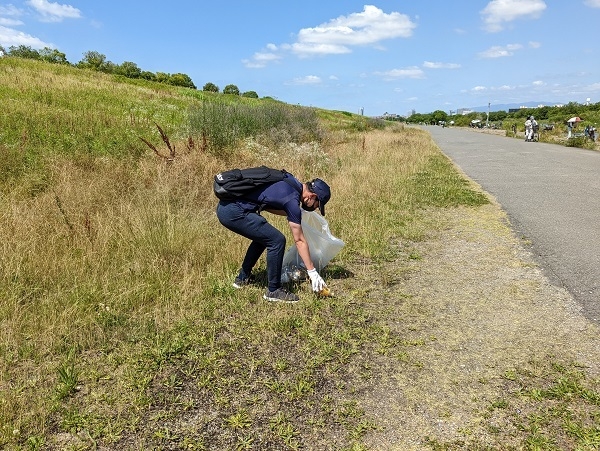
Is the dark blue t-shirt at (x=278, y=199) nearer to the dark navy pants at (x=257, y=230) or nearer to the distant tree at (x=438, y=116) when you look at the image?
the dark navy pants at (x=257, y=230)

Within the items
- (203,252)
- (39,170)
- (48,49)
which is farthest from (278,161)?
(48,49)

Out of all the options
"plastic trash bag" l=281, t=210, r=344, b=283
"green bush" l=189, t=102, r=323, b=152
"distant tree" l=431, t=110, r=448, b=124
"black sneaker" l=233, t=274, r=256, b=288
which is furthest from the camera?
"distant tree" l=431, t=110, r=448, b=124

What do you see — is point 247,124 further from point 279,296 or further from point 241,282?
point 279,296

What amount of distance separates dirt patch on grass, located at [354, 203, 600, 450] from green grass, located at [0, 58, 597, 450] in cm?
12

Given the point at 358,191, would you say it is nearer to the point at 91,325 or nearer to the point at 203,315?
the point at 203,315

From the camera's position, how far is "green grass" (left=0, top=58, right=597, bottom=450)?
248 centimetres

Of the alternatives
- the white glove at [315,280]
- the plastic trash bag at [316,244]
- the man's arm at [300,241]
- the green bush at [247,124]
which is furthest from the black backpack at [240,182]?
the green bush at [247,124]

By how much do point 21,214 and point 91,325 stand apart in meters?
2.64

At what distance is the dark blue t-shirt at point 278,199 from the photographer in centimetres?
376

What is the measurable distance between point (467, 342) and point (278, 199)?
75.5 inches

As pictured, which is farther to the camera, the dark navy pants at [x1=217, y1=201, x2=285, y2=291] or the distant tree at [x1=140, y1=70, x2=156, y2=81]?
the distant tree at [x1=140, y1=70, x2=156, y2=81]

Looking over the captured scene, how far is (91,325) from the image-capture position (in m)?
3.42

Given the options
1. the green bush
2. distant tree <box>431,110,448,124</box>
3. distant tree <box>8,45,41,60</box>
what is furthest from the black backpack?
distant tree <box>431,110,448,124</box>

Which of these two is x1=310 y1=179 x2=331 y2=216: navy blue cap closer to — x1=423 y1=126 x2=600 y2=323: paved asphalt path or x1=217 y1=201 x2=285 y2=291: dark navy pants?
x1=217 y1=201 x2=285 y2=291: dark navy pants
